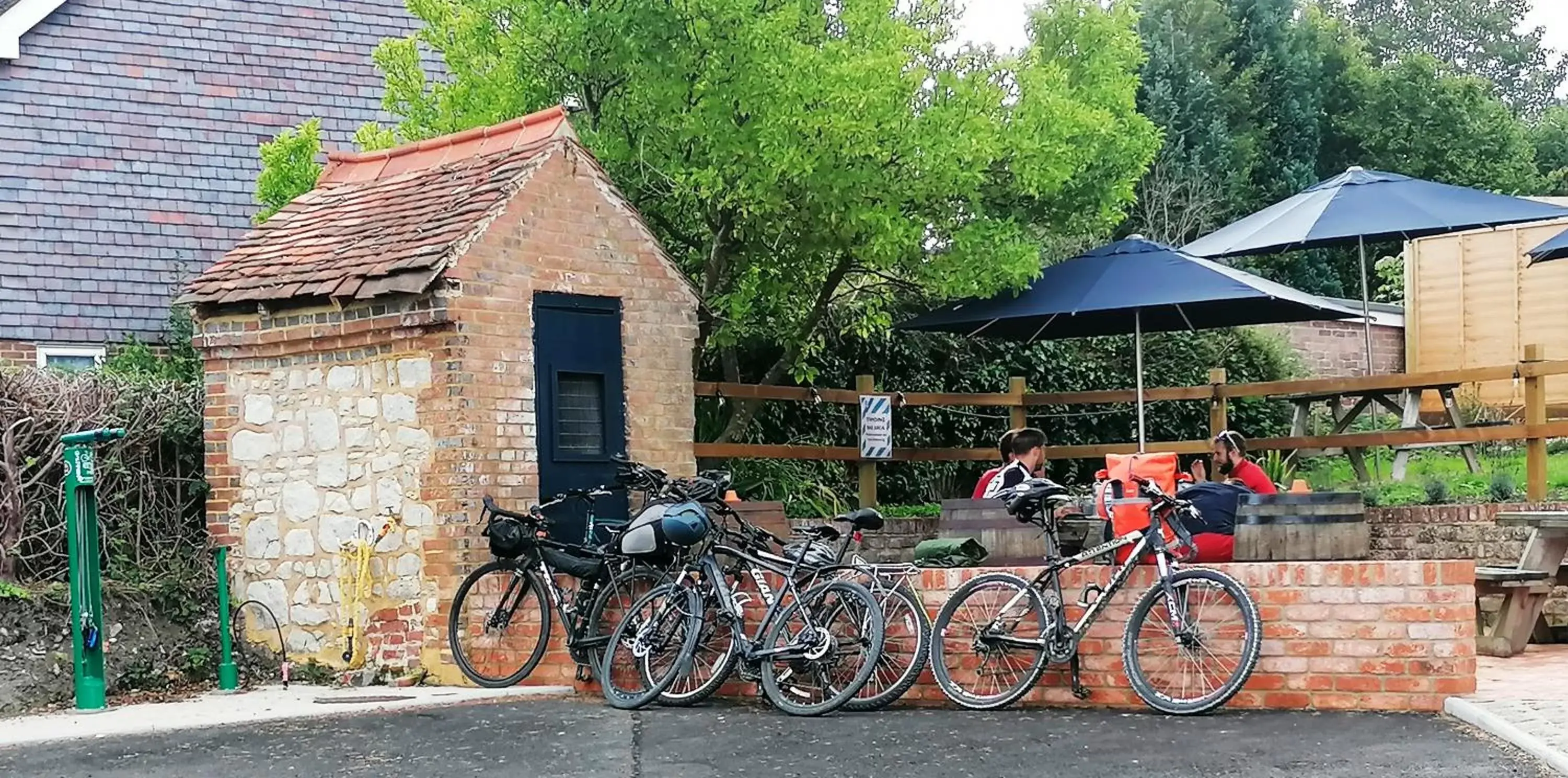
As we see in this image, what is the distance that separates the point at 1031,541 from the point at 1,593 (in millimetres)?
5602

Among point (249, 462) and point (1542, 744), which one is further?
point (249, 462)

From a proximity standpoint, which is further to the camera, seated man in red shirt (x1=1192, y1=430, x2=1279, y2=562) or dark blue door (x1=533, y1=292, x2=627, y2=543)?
dark blue door (x1=533, y1=292, x2=627, y2=543)

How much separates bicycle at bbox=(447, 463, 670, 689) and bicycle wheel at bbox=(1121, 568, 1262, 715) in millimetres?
2490

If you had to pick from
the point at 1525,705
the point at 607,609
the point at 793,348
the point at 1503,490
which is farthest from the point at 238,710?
the point at 1503,490

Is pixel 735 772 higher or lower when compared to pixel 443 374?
lower

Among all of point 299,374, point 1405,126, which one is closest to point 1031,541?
point 299,374

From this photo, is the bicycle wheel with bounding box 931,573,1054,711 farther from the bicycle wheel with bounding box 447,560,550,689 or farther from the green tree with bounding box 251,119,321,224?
the green tree with bounding box 251,119,321,224

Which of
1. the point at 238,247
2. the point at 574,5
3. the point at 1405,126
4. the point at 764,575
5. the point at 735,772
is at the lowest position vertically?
the point at 735,772

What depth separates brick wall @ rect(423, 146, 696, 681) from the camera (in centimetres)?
940

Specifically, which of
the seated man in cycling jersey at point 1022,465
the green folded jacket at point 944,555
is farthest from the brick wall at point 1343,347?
the green folded jacket at point 944,555

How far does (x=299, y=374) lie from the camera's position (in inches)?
394

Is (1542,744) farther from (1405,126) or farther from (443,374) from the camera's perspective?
(1405,126)

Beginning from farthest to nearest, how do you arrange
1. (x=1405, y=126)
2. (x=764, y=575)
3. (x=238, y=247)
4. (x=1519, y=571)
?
(x=1405, y=126) < (x=238, y=247) < (x=1519, y=571) < (x=764, y=575)

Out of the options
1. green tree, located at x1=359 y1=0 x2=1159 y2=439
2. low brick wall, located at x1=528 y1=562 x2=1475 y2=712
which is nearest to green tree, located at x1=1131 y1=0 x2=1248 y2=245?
green tree, located at x1=359 y1=0 x2=1159 y2=439
